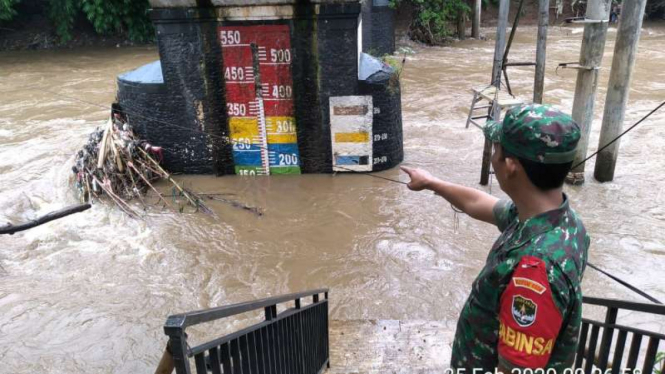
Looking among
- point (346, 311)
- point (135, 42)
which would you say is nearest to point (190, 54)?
point (346, 311)

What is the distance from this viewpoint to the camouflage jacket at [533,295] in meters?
1.45

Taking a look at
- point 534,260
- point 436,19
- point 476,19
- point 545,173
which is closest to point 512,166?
point 545,173

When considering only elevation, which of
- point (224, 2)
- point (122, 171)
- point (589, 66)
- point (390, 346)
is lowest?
point (390, 346)

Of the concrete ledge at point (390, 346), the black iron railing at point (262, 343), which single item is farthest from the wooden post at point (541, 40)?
the black iron railing at point (262, 343)

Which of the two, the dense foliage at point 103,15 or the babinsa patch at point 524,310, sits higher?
the dense foliage at point 103,15

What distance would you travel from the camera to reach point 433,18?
61.8 ft

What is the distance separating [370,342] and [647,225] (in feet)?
14.3

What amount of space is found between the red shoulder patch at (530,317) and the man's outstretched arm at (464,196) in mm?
673

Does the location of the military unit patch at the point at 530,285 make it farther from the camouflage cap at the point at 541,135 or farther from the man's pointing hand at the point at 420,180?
the man's pointing hand at the point at 420,180

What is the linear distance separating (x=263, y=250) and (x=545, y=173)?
15.3 ft

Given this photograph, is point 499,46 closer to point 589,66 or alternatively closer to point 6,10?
point 589,66

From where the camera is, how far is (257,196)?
7.11 metres

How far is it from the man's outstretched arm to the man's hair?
552 mm

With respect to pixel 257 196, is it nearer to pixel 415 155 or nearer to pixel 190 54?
pixel 190 54
